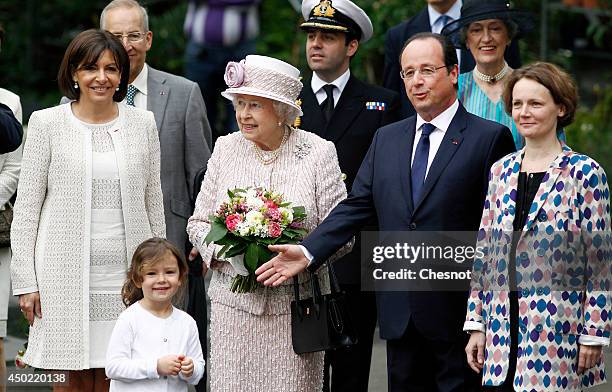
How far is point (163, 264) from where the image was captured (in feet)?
20.3

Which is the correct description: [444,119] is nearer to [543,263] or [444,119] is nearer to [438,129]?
[438,129]

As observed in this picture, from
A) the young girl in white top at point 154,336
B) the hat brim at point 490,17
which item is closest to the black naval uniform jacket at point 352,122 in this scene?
the hat brim at point 490,17

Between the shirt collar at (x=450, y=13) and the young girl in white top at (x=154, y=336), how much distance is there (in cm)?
285

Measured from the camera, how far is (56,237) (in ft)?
21.2

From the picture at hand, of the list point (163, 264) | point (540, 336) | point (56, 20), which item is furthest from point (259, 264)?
point (56, 20)

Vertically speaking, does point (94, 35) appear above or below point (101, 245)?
above

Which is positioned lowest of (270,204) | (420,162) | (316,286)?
(316,286)

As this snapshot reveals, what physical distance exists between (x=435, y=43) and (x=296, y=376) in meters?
1.71

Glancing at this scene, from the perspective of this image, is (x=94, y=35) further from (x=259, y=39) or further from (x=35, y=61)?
(x=35, y=61)

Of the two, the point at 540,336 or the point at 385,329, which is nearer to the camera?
the point at 540,336

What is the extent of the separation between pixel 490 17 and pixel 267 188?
1.84 m

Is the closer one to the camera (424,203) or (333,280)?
(424,203)

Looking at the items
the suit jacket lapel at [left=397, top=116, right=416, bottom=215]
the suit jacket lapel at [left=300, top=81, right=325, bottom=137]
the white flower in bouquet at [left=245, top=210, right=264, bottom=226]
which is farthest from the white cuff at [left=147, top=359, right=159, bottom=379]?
the suit jacket lapel at [left=300, top=81, right=325, bottom=137]

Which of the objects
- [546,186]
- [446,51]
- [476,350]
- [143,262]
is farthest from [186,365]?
[446,51]
